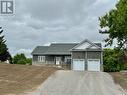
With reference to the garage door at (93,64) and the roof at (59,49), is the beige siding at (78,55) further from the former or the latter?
the roof at (59,49)

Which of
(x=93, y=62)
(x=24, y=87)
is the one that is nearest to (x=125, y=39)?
(x=93, y=62)

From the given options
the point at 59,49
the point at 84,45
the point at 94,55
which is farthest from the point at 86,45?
the point at 59,49

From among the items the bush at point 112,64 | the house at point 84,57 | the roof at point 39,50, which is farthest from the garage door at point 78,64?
the roof at point 39,50

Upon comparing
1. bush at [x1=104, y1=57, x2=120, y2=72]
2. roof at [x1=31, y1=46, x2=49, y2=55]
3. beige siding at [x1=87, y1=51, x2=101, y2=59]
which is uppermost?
roof at [x1=31, y1=46, x2=49, y2=55]

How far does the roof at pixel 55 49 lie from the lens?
89100 millimetres

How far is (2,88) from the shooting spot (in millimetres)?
32250

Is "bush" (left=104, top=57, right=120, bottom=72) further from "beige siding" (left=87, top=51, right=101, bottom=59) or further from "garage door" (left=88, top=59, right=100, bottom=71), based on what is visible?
"garage door" (left=88, top=59, right=100, bottom=71)

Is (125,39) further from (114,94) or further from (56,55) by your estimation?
(114,94)

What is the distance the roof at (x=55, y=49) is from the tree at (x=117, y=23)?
2185 cm

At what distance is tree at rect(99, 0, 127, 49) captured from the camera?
60281mm

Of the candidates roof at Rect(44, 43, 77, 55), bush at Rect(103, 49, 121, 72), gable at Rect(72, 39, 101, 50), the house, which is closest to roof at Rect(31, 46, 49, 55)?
roof at Rect(44, 43, 77, 55)

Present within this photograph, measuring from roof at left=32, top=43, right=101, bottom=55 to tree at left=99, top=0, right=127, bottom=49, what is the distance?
21.8 m

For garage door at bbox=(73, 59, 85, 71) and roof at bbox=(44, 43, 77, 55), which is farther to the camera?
roof at bbox=(44, 43, 77, 55)

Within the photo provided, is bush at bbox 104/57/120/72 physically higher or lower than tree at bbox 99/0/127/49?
lower
